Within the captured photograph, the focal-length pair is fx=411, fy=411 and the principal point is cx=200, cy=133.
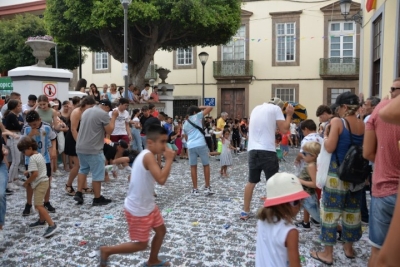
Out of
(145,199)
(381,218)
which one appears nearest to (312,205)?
(381,218)

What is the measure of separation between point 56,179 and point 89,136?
3082 mm

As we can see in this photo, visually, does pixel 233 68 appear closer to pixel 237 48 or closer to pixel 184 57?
pixel 237 48

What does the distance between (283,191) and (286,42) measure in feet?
→ 80.5

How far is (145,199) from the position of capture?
391 centimetres

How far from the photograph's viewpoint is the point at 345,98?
171 inches

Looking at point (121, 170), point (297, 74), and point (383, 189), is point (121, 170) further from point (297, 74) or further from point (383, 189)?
point (297, 74)

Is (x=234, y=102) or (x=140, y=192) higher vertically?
(x=234, y=102)

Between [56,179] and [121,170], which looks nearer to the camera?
[56,179]

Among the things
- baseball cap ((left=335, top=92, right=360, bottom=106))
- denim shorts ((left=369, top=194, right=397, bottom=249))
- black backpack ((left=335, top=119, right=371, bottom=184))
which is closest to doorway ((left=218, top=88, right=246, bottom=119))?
baseball cap ((left=335, top=92, right=360, bottom=106))

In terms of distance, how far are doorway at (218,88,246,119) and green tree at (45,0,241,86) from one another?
25.8ft

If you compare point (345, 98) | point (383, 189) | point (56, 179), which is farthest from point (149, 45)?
point (383, 189)

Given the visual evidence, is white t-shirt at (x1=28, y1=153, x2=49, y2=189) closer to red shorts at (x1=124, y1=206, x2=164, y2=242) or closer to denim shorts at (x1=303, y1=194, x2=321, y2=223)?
red shorts at (x1=124, y1=206, x2=164, y2=242)

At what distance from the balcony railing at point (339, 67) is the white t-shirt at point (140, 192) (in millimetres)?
22999

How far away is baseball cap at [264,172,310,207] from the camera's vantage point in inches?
106
